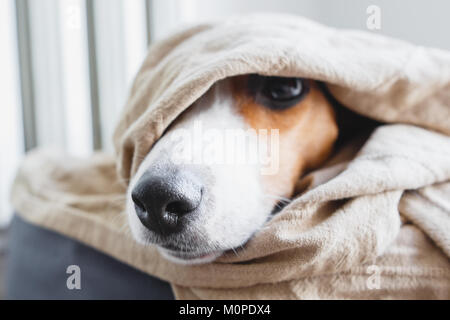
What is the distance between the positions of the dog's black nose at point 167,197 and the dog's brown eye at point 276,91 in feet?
0.93

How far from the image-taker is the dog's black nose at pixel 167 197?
521 mm

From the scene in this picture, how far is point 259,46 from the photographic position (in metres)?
0.65

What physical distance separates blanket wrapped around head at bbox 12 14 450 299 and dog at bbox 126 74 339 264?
42mm

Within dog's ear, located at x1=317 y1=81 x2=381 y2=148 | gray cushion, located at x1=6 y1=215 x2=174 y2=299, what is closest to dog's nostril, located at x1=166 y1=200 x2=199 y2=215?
gray cushion, located at x1=6 y1=215 x2=174 y2=299

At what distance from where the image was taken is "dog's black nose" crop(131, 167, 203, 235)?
1.71ft

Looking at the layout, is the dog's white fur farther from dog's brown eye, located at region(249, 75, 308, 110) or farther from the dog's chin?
dog's brown eye, located at region(249, 75, 308, 110)

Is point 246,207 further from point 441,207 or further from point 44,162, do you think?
point 44,162

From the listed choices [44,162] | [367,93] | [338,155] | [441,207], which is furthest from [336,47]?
[44,162]

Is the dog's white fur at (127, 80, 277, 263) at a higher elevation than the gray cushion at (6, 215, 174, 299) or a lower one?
higher

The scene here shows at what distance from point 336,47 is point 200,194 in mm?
441

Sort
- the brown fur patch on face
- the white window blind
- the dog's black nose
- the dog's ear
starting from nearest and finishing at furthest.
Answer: the dog's black nose < the brown fur patch on face < the dog's ear < the white window blind

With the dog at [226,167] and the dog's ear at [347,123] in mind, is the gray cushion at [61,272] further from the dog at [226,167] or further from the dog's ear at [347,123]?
the dog's ear at [347,123]

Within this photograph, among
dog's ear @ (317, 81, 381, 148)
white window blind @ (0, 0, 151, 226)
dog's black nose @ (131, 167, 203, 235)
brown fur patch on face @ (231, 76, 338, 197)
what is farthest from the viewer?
white window blind @ (0, 0, 151, 226)

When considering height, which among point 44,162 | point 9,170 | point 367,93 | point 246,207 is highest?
point 367,93
